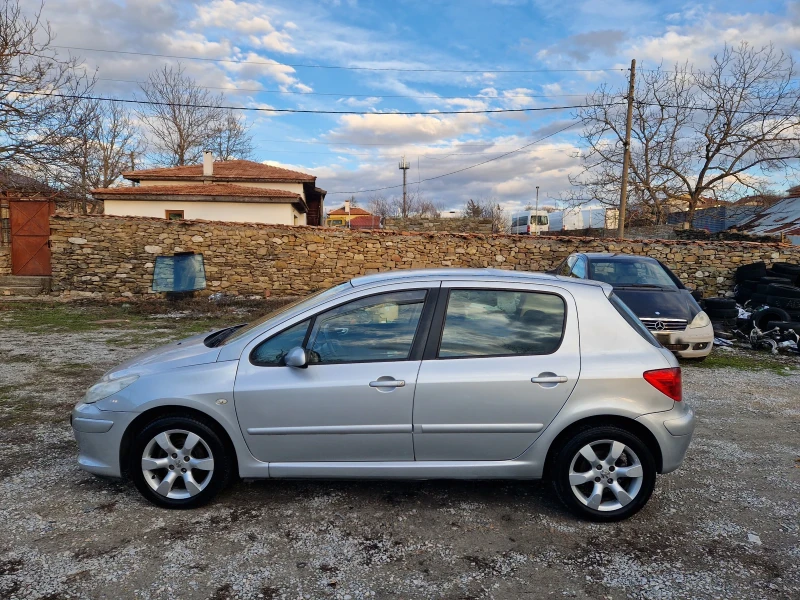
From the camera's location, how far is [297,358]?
10.5 ft

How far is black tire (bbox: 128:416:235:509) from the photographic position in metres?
3.29

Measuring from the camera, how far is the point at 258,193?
69.1 ft

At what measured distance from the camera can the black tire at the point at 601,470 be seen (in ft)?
10.6

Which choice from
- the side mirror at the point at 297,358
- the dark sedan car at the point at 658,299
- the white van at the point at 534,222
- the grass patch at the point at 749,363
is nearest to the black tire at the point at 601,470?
the side mirror at the point at 297,358

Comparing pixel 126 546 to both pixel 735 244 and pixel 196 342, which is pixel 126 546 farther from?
pixel 735 244

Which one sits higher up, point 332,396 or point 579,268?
point 579,268

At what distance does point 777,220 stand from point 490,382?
996 inches

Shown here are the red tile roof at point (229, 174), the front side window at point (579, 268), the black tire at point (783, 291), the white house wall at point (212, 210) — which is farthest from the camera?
the red tile roof at point (229, 174)

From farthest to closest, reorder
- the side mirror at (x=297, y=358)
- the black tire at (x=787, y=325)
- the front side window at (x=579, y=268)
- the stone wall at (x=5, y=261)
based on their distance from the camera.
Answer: the stone wall at (x=5, y=261), the black tire at (x=787, y=325), the front side window at (x=579, y=268), the side mirror at (x=297, y=358)

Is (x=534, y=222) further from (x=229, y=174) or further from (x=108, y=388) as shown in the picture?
(x=108, y=388)

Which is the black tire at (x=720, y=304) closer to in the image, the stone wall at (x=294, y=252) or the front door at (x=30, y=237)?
the stone wall at (x=294, y=252)

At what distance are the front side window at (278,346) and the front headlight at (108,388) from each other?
0.80 metres

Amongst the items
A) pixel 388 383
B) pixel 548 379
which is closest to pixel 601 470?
pixel 548 379

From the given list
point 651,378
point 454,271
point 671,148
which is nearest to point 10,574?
point 454,271
